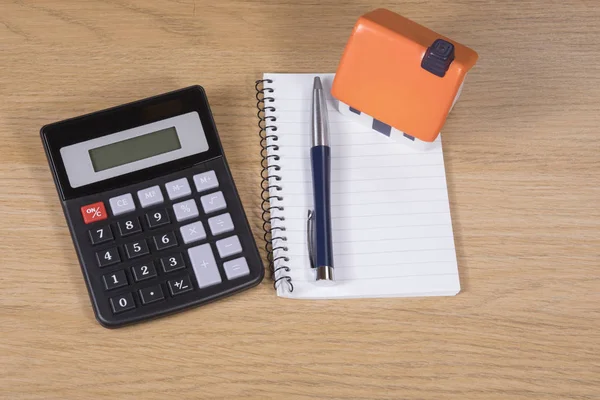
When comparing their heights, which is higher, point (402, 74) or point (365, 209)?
point (402, 74)

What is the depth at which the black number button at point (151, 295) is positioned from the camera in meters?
0.68

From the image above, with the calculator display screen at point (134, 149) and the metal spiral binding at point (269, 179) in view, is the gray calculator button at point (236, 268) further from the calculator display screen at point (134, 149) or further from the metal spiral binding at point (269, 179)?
the calculator display screen at point (134, 149)

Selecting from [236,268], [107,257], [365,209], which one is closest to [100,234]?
[107,257]

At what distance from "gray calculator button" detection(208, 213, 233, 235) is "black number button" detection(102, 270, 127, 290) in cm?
9

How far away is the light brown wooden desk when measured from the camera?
675 millimetres

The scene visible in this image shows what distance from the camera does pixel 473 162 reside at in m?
0.77

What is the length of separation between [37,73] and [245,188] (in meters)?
0.27

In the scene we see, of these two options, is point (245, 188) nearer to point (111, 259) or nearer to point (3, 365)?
point (111, 259)

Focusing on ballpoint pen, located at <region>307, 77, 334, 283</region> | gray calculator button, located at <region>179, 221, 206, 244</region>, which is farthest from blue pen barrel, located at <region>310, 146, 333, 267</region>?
gray calculator button, located at <region>179, 221, 206, 244</region>

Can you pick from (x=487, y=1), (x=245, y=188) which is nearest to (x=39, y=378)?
(x=245, y=188)

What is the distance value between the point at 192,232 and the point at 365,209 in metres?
0.18

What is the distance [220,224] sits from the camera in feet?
2.32

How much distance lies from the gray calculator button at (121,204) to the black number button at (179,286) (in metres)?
0.09

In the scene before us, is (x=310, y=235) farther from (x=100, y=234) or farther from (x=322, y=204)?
(x=100, y=234)
